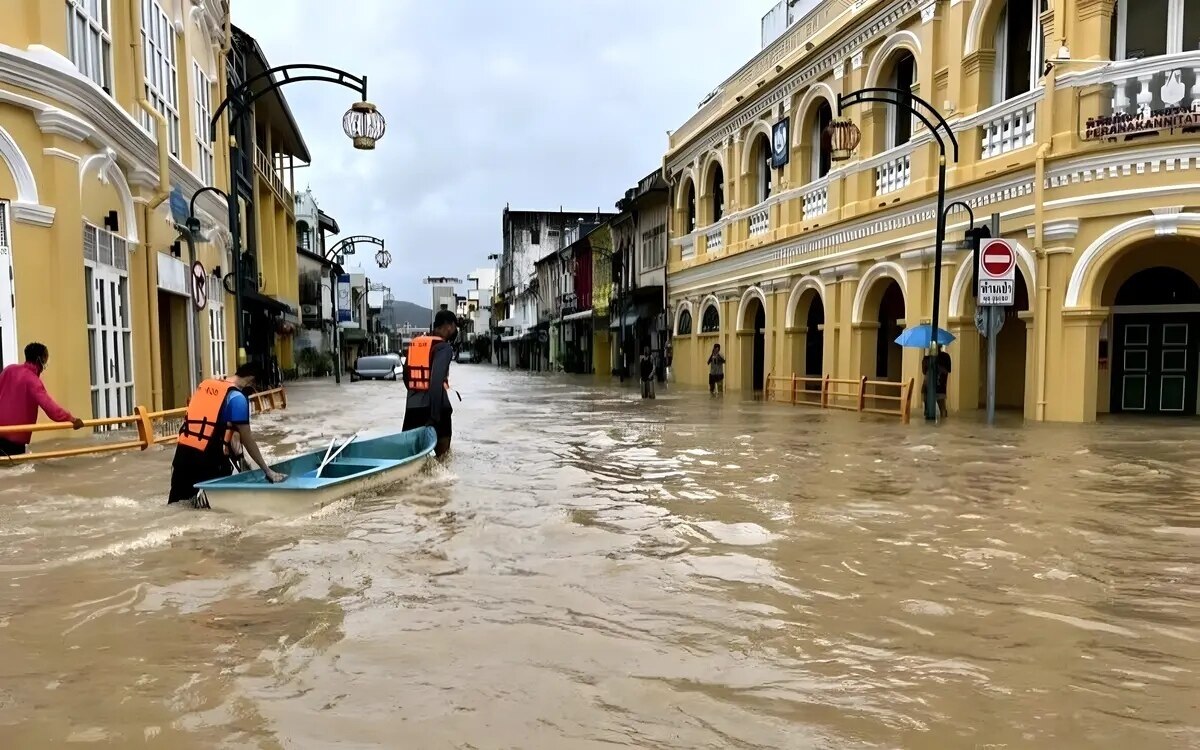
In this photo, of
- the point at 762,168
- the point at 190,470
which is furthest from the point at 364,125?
the point at 762,168

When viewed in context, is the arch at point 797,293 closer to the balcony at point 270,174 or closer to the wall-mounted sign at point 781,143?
the wall-mounted sign at point 781,143

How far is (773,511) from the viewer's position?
7.86m

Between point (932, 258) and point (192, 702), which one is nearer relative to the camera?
point (192, 702)

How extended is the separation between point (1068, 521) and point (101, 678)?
7.47 m

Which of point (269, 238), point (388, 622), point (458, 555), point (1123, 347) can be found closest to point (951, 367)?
point (1123, 347)

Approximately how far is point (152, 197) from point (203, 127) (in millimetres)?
5751

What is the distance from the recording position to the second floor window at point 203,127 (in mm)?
18906

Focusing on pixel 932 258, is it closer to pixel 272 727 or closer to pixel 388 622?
pixel 388 622

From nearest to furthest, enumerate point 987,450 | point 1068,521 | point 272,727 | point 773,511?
point 272,727
point 1068,521
point 773,511
point 987,450

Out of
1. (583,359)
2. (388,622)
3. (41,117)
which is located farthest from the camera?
(583,359)

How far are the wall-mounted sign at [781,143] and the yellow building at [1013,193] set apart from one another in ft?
0.37

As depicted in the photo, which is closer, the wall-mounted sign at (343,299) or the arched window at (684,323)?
the arched window at (684,323)

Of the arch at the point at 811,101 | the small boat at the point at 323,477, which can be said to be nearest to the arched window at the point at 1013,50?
the arch at the point at 811,101

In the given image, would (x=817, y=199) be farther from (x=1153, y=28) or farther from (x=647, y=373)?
(x=1153, y=28)
